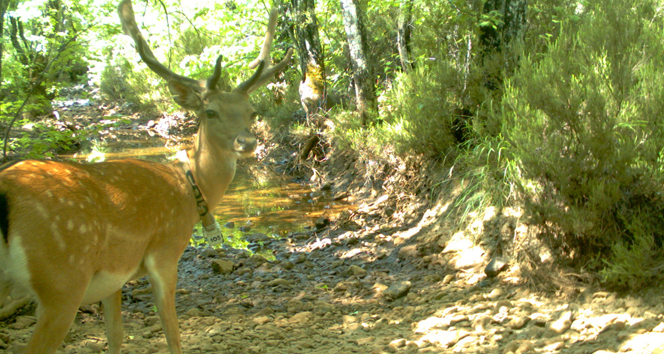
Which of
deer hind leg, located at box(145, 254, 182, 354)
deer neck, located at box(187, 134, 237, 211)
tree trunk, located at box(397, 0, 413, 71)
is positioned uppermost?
tree trunk, located at box(397, 0, 413, 71)


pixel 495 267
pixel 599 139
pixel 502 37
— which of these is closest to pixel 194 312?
pixel 495 267

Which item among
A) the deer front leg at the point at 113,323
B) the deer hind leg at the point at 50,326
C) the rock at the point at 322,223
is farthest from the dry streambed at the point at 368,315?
the rock at the point at 322,223

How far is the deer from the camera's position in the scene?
2.93 metres

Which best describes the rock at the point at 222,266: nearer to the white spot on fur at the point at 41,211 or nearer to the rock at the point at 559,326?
the white spot on fur at the point at 41,211

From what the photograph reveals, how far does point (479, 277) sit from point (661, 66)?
2698 millimetres

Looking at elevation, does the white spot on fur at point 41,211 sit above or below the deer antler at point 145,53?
below

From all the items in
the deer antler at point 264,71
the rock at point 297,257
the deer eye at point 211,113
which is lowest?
the rock at point 297,257

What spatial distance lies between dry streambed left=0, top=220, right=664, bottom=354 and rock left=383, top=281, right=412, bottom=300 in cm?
1

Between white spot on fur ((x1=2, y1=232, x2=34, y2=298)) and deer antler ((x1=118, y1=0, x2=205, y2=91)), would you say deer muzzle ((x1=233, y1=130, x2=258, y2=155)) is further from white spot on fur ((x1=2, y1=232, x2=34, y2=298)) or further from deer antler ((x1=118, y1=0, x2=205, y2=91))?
white spot on fur ((x1=2, y1=232, x2=34, y2=298))

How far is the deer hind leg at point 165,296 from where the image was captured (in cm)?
372

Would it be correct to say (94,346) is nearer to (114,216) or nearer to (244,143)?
(114,216)

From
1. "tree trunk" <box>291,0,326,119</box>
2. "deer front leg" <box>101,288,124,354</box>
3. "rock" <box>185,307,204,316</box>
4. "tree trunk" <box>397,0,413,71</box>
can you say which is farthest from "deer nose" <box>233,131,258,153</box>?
"tree trunk" <box>291,0,326,119</box>

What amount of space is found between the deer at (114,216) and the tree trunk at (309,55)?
281 inches

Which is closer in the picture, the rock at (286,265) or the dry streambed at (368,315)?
the dry streambed at (368,315)
